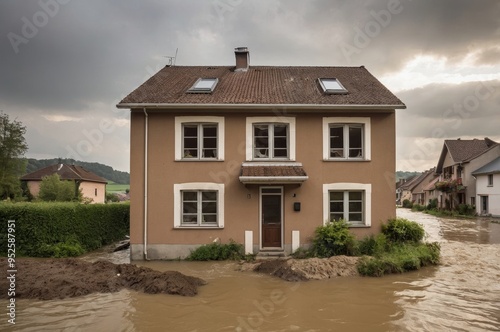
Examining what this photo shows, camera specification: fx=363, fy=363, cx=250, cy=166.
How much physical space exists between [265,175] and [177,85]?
20.8ft

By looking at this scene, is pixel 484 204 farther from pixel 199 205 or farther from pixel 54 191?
pixel 54 191

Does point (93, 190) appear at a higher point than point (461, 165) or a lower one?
lower

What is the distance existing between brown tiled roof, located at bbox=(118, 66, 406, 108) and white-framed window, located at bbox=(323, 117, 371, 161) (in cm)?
86

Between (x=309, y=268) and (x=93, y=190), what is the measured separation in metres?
45.6

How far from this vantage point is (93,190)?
50.9 m

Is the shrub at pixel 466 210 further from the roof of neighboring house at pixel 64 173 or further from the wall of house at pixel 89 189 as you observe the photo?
the roof of neighboring house at pixel 64 173

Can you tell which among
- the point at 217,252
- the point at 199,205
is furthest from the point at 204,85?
the point at 217,252

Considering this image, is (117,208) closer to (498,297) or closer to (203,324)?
(203,324)

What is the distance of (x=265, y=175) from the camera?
1395 cm

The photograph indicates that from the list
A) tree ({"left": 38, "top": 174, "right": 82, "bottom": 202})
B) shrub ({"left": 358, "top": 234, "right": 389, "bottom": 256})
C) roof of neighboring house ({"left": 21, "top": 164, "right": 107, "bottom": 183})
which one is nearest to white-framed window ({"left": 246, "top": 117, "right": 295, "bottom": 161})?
shrub ({"left": 358, "top": 234, "right": 389, "bottom": 256})

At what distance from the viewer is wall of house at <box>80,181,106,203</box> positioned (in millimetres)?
48188

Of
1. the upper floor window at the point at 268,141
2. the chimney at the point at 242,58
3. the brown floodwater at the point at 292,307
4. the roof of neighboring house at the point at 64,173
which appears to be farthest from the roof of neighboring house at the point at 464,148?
the roof of neighboring house at the point at 64,173

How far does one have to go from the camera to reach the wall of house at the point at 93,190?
48.2 m

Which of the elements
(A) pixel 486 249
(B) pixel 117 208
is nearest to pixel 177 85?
(B) pixel 117 208
